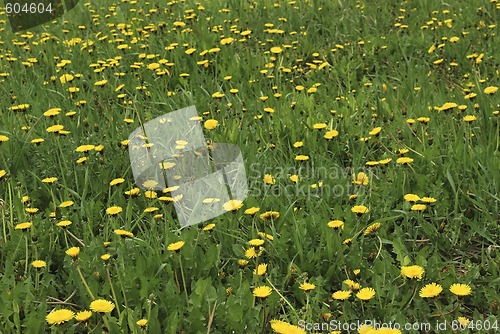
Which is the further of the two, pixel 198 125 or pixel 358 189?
pixel 198 125

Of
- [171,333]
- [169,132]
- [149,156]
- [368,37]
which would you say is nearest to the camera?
[171,333]

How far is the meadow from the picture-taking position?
1845 mm

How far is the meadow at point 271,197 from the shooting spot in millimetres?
1845

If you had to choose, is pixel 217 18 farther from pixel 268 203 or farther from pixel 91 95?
pixel 268 203

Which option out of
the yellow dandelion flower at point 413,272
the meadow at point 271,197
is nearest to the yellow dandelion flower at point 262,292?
the meadow at point 271,197

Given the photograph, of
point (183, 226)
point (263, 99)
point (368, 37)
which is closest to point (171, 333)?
point (183, 226)

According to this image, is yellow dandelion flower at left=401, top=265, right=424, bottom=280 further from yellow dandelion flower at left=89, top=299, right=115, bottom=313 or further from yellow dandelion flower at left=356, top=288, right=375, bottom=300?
yellow dandelion flower at left=89, top=299, right=115, bottom=313

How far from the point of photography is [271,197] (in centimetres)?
242

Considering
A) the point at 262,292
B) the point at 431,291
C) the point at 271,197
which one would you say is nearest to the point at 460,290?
the point at 431,291

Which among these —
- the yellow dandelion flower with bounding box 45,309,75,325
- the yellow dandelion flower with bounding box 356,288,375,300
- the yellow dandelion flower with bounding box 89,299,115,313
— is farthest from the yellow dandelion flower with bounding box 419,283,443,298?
the yellow dandelion flower with bounding box 45,309,75,325

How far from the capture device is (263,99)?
3244 millimetres

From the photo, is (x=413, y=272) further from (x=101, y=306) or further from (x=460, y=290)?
(x=101, y=306)

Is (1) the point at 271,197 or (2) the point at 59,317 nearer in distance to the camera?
(2) the point at 59,317

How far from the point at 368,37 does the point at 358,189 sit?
2.50m
